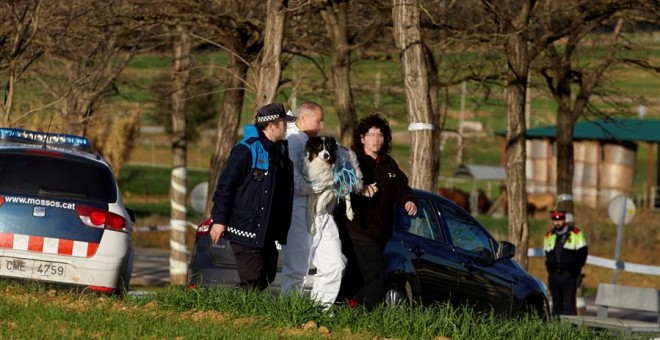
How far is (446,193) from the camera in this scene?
2410 inches

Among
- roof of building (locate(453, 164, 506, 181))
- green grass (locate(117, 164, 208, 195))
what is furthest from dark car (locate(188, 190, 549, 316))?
roof of building (locate(453, 164, 506, 181))

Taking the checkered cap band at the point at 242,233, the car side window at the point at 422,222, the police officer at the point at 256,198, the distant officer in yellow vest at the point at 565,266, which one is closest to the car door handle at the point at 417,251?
the car side window at the point at 422,222

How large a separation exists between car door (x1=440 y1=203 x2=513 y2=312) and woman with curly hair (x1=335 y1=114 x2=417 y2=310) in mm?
1521

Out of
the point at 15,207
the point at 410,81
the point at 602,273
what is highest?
the point at 410,81

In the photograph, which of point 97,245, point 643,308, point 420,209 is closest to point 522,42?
point 643,308

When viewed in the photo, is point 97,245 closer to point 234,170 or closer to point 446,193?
point 234,170

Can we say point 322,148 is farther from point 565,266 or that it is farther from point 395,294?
point 565,266

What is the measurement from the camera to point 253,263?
10.9 m

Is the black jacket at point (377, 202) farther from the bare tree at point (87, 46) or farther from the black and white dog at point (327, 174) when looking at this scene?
the bare tree at point (87, 46)

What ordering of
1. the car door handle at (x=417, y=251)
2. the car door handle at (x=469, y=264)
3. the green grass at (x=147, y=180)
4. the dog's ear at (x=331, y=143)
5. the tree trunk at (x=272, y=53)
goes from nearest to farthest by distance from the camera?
the dog's ear at (x=331, y=143), the car door handle at (x=417, y=251), the car door handle at (x=469, y=264), the tree trunk at (x=272, y=53), the green grass at (x=147, y=180)

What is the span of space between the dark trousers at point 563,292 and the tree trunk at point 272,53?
593cm

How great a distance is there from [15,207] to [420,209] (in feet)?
12.0

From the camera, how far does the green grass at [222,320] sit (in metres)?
9.47

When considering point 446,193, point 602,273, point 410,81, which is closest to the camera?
point 410,81
